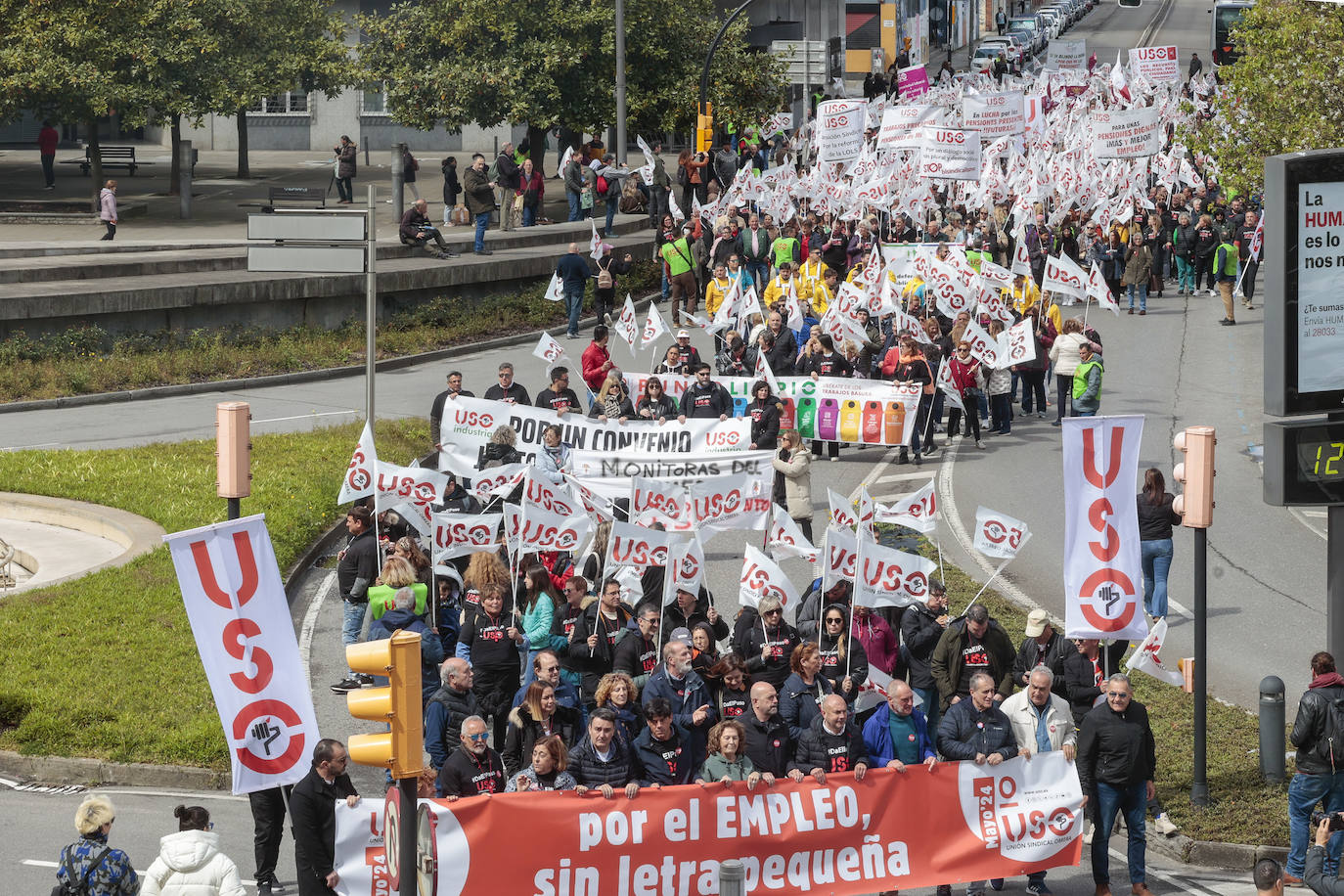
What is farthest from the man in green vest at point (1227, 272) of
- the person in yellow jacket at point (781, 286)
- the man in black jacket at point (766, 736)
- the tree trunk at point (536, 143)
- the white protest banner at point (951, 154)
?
the man in black jacket at point (766, 736)

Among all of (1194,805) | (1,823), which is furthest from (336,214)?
(1194,805)

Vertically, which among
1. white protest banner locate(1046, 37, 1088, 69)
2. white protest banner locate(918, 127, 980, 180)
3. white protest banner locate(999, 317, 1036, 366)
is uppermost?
white protest banner locate(1046, 37, 1088, 69)

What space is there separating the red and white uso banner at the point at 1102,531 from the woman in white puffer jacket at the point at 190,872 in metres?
6.18

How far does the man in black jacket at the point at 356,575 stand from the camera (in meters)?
15.5

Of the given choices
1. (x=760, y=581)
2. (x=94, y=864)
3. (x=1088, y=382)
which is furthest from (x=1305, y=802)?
(x=1088, y=382)

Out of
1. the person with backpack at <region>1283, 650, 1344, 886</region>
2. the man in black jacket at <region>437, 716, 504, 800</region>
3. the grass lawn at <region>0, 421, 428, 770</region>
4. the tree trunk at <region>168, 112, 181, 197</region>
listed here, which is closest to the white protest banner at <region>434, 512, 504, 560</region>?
the grass lawn at <region>0, 421, 428, 770</region>

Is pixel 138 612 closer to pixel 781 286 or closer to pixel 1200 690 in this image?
pixel 1200 690

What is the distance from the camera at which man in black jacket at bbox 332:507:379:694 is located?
1549 centimetres

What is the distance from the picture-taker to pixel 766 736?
11633 mm

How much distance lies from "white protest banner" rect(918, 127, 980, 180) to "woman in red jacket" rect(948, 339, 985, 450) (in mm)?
8635

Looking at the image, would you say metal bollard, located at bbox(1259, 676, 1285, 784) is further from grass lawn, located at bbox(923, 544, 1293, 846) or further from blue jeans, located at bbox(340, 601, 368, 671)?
blue jeans, located at bbox(340, 601, 368, 671)

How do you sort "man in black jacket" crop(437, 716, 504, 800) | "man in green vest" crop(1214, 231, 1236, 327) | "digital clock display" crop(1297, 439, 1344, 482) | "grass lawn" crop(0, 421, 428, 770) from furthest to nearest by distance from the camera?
"man in green vest" crop(1214, 231, 1236, 327) < "grass lawn" crop(0, 421, 428, 770) < "digital clock display" crop(1297, 439, 1344, 482) < "man in black jacket" crop(437, 716, 504, 800)

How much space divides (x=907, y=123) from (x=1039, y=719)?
76.0 ft

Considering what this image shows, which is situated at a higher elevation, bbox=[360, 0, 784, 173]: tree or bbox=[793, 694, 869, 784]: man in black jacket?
bbox=[360, 0, 784, 173]: tree
